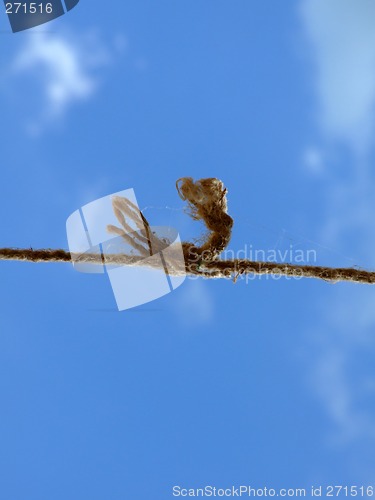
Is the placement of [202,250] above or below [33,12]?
below

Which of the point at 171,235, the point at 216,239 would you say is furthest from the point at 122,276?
the point at 216,239

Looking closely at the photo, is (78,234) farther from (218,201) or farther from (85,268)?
(218,201)

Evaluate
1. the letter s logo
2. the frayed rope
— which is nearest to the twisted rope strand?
the frayed rope

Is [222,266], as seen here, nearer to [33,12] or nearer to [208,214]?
[208,214]

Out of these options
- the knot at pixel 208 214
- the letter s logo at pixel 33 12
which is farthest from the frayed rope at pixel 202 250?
the letter s logo at pixel 33 12

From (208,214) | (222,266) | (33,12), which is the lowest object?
(222,266)

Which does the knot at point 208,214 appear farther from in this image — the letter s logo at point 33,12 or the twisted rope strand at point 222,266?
the letter s logo at point 33,12

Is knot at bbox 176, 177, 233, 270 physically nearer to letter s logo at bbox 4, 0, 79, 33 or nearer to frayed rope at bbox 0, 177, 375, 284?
frayed rope at bbox 0, 177, 375, 284

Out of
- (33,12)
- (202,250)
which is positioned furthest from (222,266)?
(33,12)
